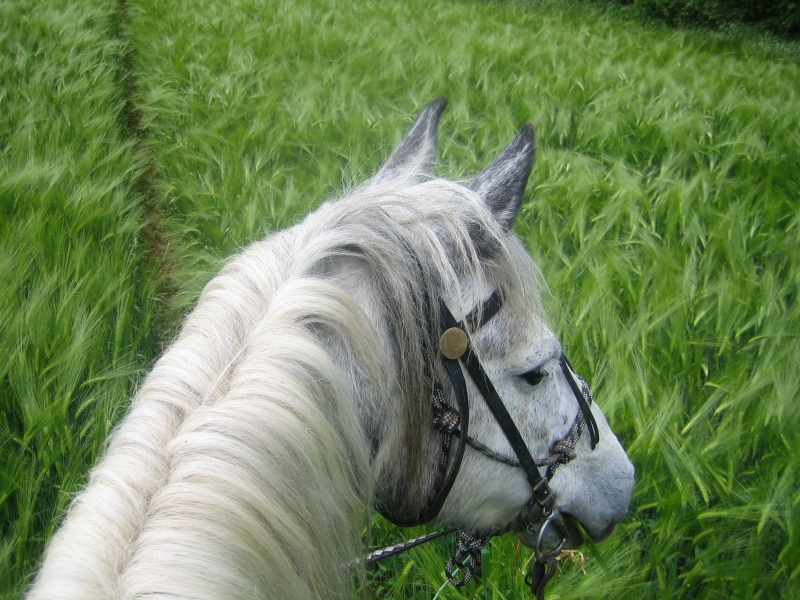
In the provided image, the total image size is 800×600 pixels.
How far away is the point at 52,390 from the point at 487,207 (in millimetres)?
1226

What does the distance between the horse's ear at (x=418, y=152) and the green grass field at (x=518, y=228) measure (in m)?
0.78

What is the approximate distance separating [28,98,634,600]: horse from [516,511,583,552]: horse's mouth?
0.06 ft

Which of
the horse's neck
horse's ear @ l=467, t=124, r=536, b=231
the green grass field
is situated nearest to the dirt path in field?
the green grass field

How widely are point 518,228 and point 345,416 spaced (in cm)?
188

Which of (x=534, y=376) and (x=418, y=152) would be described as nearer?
(x=534, y=376)

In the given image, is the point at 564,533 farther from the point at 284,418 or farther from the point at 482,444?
the point at 284,418

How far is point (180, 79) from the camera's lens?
416cm

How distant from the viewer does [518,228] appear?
8.23ft

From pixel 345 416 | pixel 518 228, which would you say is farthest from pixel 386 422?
→ pixel 518 228

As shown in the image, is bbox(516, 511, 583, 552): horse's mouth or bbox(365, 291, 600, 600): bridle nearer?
bbox(365, 291, 600, 600): bridle

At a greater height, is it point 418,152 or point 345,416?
point 418,152

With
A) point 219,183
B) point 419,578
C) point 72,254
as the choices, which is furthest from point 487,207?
point 219,183

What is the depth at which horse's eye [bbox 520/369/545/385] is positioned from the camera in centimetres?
97

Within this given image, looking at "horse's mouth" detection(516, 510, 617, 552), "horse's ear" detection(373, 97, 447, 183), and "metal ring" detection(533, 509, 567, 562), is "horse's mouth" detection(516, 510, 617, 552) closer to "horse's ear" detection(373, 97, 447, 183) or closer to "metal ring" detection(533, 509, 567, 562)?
"metal ring" detection(533, 509, 567, 562)
